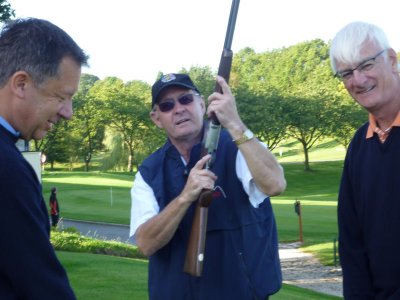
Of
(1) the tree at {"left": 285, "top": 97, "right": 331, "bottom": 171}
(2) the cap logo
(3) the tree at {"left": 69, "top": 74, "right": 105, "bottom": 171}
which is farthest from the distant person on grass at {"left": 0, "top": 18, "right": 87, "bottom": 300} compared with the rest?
(3) the tree at {"left": 69, "top": 74, "right": 105, "bottom": 171}

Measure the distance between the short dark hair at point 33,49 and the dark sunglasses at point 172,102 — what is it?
1.69m

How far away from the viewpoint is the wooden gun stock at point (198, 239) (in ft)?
12.6

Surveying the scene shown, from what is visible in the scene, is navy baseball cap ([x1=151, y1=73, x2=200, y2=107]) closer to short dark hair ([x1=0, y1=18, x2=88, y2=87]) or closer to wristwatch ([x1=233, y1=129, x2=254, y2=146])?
A: wristwatch ([x1=233, y1=129, x2=254, y2=146])

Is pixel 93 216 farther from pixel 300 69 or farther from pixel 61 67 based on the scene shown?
pixel 300 69

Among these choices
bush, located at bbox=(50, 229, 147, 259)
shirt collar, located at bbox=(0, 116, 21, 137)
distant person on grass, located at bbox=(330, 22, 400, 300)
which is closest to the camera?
shirt collar, located at bbox=(0, 116, 21, 137)

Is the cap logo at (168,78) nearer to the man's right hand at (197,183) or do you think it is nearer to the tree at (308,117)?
the man's right hand at (197,183)

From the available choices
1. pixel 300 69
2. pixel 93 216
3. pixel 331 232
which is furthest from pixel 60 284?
pixel 300 69

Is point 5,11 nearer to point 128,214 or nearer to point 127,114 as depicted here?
point 128,214

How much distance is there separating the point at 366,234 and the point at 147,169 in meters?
1.47

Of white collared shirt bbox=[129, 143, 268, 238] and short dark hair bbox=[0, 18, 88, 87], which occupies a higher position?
short dark hair bbox=[0, 18, 88, 87]

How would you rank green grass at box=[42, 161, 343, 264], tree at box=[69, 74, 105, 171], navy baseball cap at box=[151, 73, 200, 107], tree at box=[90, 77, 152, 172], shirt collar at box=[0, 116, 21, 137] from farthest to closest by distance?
tree at box=[69, 74, 105, 171] → tree at box=[90, 77, 152, 172] → green grass at box=[42, 161, 343, 264] → navy baseball cap at box=[151, 73, 200, 107] → shirt collar at box=[0, 116, 21, 137]

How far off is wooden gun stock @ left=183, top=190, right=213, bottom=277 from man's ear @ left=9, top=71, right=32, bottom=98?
1.57m

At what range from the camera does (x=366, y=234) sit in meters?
3.62

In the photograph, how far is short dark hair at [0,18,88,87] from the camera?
8.25 ft
